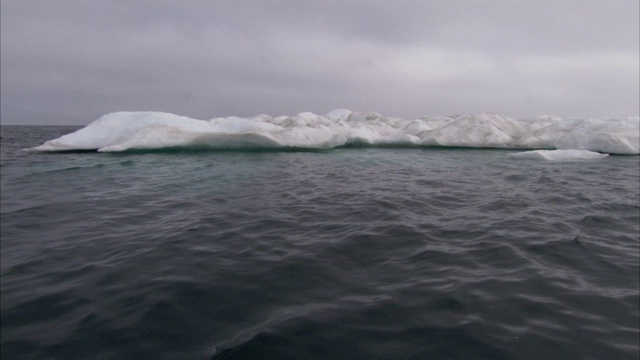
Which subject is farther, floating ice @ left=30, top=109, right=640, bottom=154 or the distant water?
floating ice @ left=30, top=109, right=640, bottom=154

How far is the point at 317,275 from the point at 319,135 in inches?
746

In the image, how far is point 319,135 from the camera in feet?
75.2

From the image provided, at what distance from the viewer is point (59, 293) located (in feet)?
13.0

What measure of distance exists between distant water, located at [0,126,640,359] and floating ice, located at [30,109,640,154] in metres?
10.9

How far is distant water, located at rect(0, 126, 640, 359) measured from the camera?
3.12 meters

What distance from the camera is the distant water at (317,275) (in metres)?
3.12

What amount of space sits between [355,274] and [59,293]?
11.5 ft

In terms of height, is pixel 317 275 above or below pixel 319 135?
below

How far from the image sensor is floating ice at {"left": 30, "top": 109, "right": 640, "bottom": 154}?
19875 millimetres

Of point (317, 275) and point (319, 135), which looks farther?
point (319, 135)

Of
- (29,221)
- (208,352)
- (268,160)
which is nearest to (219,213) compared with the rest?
(29,221)

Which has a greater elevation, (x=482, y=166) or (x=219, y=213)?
(x=482, y=166)

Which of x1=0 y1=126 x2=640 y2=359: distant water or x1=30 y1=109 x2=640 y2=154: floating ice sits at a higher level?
x1=30 y1=109 x2=640 y2=154: floating ice

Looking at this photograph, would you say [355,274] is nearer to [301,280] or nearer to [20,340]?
[301,280]
